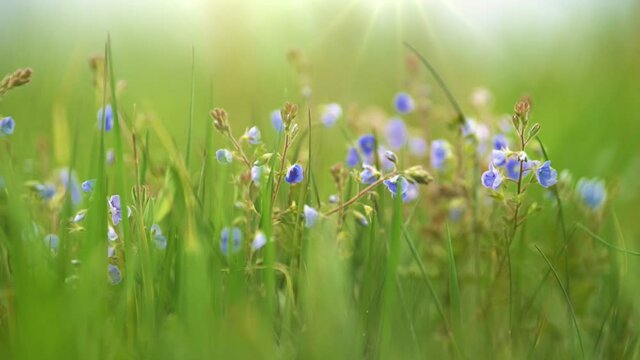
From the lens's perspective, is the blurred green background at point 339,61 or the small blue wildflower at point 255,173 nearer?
the small blue wildflower at point 255,173

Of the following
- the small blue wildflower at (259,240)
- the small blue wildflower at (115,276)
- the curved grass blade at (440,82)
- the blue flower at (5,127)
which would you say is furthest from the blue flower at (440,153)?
the blue flower at (5,127)

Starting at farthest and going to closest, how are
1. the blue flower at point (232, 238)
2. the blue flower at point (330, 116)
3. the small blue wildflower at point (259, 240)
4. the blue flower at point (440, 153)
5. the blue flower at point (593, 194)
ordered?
1. the blue flower at point (440, 153)
2. the blue flower at point (330, 116)
3. the blue flower at point (593, 194)
4. the blue flower at point (232, 238)
5. the small blue wildflower at point (259, 240)

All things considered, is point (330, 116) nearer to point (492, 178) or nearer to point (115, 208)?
point (492, 178)

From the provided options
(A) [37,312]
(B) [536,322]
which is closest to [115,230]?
(A) [37,312]

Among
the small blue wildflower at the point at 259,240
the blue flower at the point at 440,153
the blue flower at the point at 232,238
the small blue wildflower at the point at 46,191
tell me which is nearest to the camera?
the small blue wildflower at the point at 259,240

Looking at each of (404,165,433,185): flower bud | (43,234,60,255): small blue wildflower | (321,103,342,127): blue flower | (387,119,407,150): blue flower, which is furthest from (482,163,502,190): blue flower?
(387,119,407,150): blue flower

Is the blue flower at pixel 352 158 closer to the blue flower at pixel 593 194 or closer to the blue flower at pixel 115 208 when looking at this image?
the blue flower at pixel 593 194
